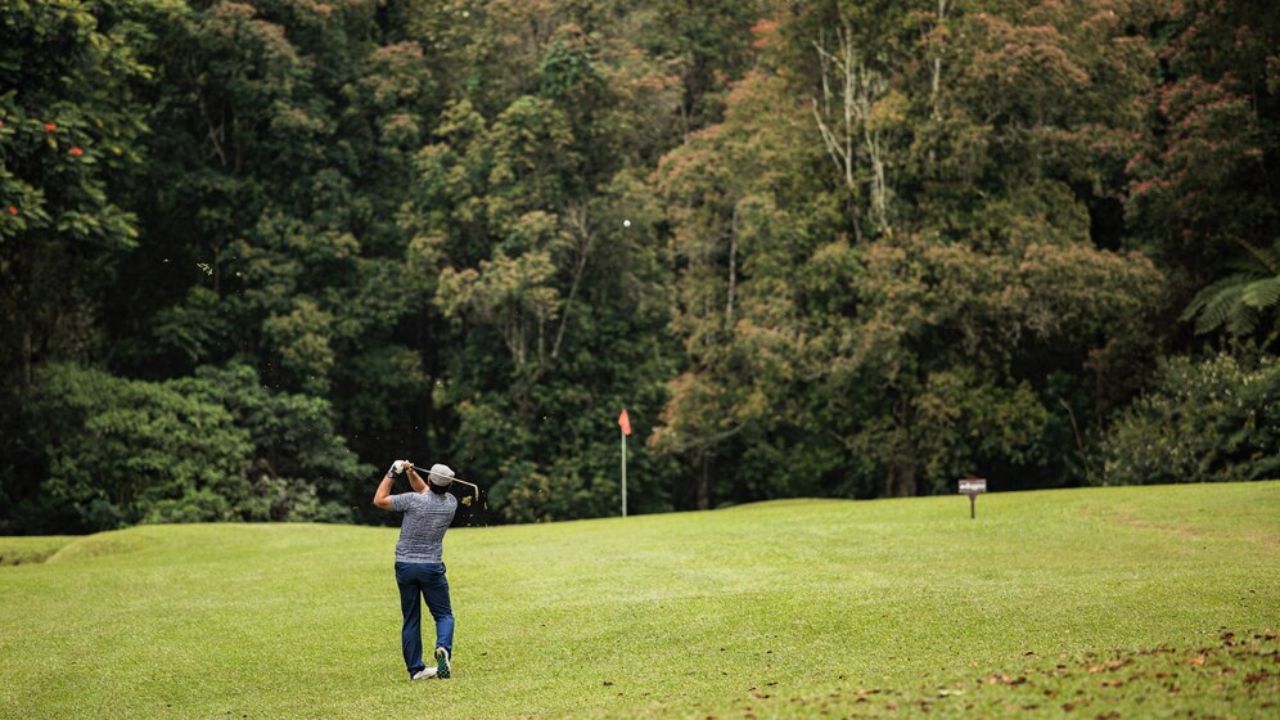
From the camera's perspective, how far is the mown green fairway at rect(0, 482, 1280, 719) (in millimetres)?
12164

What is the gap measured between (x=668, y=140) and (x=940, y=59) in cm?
1347

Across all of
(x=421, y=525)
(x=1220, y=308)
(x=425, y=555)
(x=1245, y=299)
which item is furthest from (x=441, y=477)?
(x=1220, y=308)

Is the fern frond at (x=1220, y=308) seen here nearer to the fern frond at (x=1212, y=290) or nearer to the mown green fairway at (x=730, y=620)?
the fern frond at (x=1212, y=290)

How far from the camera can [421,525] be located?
14.3 meters

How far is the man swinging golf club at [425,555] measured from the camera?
1427 centimetres

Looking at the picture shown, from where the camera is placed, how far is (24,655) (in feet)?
56.0

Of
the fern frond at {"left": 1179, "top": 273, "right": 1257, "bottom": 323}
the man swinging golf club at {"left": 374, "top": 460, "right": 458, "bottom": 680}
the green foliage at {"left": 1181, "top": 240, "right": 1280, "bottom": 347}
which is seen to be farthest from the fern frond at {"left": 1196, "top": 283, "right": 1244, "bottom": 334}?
the man swinging golf club at {"left": 374, "top": 460, "right": 458, "bottom": 680}

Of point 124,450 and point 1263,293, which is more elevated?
point 1263,293

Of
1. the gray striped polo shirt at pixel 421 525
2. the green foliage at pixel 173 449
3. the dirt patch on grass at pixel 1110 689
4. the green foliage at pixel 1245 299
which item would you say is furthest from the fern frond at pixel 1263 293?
the green foliage at pixel 173 449

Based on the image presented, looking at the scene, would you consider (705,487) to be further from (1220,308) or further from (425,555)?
(425,555)

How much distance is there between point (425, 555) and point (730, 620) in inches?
169

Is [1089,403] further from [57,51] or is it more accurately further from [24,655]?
[24,655]

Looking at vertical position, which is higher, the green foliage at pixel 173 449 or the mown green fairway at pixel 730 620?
the green foliage at pixel 173 449

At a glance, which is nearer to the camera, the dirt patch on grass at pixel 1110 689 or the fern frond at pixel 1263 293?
the dirt patch on grass at pixel 1110 689
